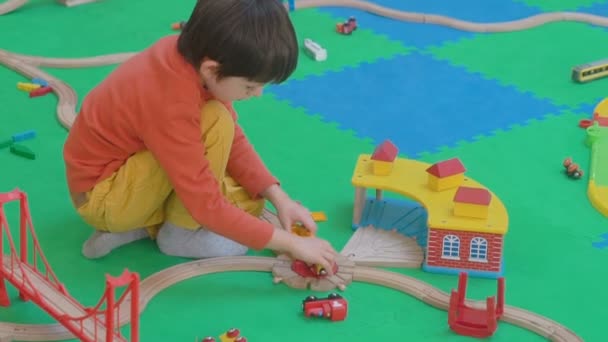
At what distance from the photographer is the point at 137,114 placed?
4.99 feet

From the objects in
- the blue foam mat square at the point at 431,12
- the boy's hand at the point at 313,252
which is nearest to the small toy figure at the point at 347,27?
the blue foam mat square at the point at 431,12

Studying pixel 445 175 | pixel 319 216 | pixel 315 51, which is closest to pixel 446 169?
pixel 445 175

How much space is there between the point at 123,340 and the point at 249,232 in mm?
294

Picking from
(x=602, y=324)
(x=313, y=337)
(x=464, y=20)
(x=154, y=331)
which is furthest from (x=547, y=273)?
(x=464, y=20)

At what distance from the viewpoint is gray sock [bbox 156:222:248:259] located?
65.7 inches

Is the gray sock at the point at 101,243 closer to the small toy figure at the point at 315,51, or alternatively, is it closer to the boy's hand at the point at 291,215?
the boy's hand at the point at 291,215

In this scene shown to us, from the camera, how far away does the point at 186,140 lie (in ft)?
4.89

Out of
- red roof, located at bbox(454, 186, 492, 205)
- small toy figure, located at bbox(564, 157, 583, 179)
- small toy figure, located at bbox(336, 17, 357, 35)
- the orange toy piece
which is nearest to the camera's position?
red roof, located at bbox(454, 186, 492, 205)

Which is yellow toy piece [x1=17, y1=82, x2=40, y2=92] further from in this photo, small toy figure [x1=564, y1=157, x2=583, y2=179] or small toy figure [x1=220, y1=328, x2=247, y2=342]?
small toy figure [x1=564, y1=157, x2=583, y2=179]

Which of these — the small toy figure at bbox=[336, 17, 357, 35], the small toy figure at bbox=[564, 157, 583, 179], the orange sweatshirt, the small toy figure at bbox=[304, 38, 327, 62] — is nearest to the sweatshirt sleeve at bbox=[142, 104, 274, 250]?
the orange sweatshirt

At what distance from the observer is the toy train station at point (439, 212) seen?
1.60m

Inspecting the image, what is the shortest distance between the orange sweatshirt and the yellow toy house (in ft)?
1.10

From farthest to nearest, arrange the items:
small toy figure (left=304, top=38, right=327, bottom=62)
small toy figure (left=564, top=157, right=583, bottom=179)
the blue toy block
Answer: small toy figure (left=304, top=38, right=327, bottom=62)
the blue toy block
small toy figure (left=564, top=157, right=583, bottom=179)

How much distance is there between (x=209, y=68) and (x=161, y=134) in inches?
5.5
